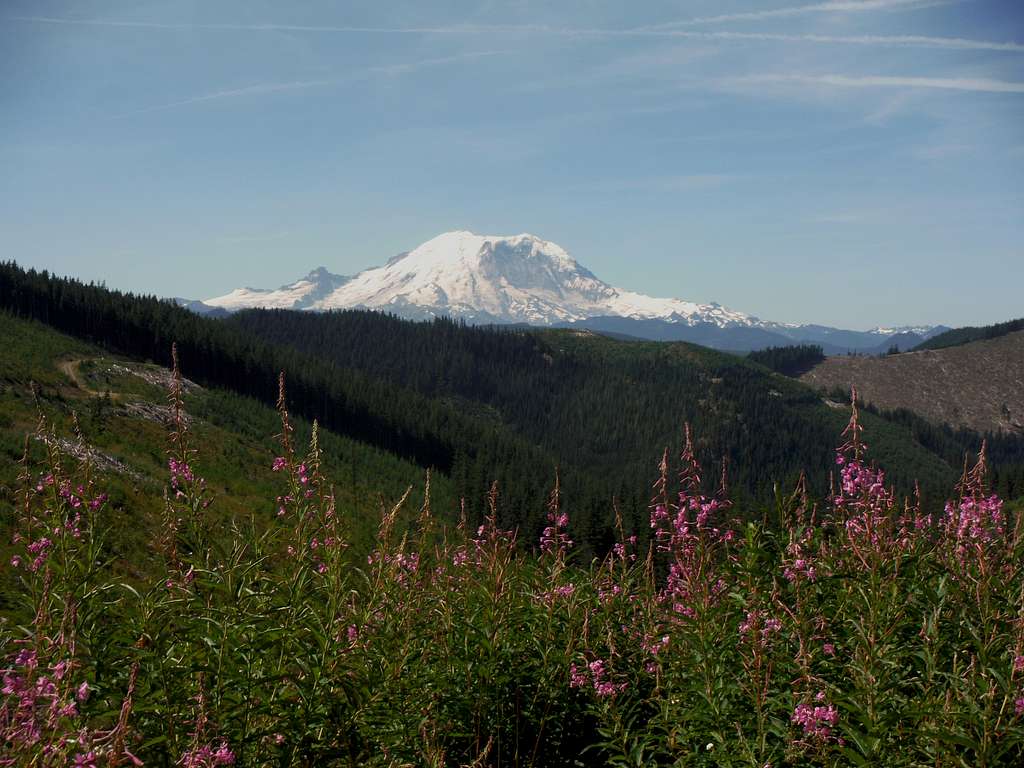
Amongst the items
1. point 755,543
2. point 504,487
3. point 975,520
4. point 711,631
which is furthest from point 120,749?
point 504,487

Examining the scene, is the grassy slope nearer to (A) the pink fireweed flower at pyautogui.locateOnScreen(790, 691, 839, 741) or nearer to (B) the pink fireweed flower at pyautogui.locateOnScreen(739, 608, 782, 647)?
(B) the pink fireweed flower at pyautogui.locateOnScreen(739, 608, 782, 647)

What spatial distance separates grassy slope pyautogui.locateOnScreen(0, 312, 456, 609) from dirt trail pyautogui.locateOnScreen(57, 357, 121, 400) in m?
0.27

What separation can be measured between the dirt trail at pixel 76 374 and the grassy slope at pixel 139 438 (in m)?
0.27

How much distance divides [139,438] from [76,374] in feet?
94.2

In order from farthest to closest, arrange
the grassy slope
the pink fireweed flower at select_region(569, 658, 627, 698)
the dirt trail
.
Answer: the dirt trail → the grassy slope → the pink fireweed flower at select_region(569, 658, 627, 698)

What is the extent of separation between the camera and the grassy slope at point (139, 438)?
4397 cm

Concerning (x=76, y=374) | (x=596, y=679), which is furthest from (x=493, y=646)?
(x=76, y=374)

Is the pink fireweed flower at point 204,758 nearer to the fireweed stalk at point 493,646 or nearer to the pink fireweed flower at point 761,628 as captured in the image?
the fireweed stalk at point 493,646

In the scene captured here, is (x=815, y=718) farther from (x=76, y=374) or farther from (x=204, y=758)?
(x=76, y=374)

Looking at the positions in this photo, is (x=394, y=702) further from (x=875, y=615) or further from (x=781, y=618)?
(x=875, y=615)

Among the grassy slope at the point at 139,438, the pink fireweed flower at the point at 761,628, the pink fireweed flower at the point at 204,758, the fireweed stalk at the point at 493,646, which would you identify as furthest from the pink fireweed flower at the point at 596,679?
the grassy slope at the point at 139,438

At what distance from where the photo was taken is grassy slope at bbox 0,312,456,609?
144 ft

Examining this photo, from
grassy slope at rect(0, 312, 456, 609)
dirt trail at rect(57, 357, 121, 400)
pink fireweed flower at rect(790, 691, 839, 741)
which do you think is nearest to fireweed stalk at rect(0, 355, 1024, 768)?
pink fireweed flower at rect(790, 691, 839, 741)

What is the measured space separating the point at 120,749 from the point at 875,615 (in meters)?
4.56
